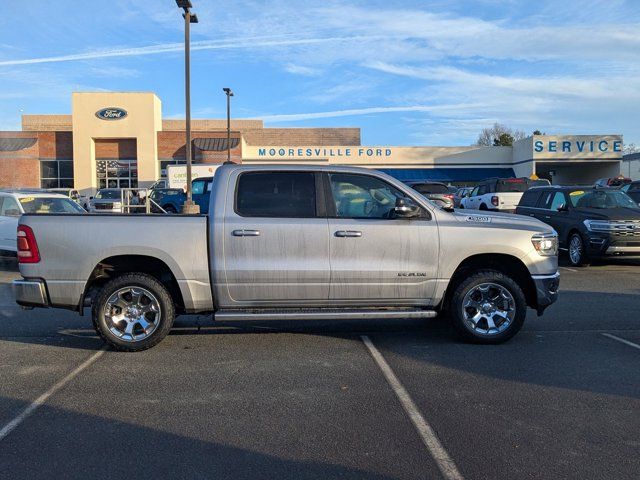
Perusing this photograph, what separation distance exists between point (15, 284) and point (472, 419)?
4.80 m

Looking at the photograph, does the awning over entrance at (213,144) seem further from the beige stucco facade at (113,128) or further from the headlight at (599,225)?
the headlight at (599,225)

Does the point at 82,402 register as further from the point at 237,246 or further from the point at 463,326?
the point at 463,326

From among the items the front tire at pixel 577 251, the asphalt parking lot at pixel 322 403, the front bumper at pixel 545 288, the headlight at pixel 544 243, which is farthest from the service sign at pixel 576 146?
the front bumper at pixel 545 288

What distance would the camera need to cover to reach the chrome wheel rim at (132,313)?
6.48 metres

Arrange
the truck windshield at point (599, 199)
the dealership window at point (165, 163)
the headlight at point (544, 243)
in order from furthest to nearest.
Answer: the dealership window at point (165, 163) → the truck windshield at point (599, 199) → the headlight at point (544, 243)

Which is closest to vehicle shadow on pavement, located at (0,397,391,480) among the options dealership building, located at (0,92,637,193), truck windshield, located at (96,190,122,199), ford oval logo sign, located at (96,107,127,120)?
truck windshield, located at (96,190,122,199)

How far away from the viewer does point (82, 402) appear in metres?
5.09

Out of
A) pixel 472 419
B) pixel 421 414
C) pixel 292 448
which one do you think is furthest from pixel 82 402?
pixel 472 419

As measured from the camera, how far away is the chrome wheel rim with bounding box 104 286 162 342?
21.3ft

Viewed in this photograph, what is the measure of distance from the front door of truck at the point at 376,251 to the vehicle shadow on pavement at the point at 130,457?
101 inches

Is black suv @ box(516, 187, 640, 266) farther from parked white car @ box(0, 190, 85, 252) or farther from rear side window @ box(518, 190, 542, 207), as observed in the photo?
parked white car @ box(0, 190, 85, 252)

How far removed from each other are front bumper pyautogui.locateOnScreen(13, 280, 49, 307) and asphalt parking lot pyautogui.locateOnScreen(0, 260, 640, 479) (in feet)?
2.00

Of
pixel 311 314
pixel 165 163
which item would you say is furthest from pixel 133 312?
pixel 165 163

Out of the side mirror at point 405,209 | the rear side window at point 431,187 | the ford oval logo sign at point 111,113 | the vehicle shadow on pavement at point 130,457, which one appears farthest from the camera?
the ford oval logo sign at point 111,113
